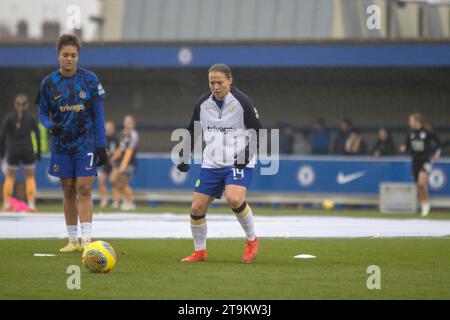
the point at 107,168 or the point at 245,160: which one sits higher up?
the point at 107,168

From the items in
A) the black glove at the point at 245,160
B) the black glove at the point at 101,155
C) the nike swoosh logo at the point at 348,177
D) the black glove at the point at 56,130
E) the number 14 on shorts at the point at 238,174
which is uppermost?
the nike swoosh logo at the point at 348,177

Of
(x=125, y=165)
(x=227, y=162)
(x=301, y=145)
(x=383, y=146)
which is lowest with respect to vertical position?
(x=227, y=162)

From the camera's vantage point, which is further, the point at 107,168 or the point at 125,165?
the point at 107,168

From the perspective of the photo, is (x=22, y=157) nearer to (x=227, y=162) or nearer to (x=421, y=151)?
(x=421, y=151)

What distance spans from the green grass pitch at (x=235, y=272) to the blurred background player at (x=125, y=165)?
10945 mm

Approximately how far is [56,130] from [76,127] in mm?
240

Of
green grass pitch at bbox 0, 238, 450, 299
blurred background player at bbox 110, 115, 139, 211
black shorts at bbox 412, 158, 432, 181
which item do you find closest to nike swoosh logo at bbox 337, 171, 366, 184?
black shorts at bbox 412, 158, 432, 181

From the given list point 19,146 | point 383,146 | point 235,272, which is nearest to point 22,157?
point 19,146

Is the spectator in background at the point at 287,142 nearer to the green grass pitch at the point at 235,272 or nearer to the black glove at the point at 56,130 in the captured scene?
the green grass pitch at the point at 235,272

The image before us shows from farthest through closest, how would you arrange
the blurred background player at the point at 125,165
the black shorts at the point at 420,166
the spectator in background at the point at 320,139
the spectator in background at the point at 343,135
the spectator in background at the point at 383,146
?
the spectator in background at the point at 320,139, the spectator in background at the point at 343,135, the spectator in background at the point at 383,146, the blurred background player at the point at 125,165, the black shorts at the point at 420,166

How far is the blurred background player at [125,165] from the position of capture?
26703mm

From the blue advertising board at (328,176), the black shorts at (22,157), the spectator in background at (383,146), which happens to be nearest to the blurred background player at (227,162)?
the black shorts at (22,157)

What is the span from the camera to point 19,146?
23.9m

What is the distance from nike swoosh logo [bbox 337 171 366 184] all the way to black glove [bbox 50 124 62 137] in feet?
51.7
